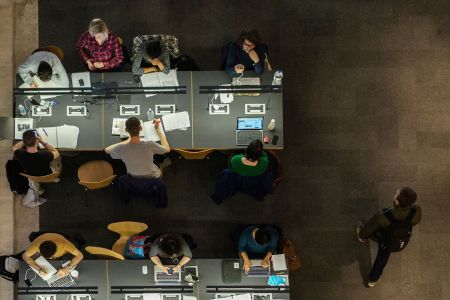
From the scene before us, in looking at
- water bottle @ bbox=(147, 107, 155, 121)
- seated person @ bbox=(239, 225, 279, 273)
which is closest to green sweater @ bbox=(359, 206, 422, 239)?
seated person @ bbox=(239, 225, 279, 273)

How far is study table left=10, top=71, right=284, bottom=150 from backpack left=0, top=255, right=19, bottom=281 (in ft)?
5.01

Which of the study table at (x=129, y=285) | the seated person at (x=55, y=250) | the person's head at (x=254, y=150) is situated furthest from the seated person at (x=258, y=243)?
the seated person at (x=55, y=250)

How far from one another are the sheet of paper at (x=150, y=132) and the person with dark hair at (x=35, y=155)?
106 cm

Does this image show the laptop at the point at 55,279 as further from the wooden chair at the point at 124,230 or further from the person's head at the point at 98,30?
the person's head at the point at 98,30

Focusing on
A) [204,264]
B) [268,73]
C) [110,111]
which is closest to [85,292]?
[204,264]

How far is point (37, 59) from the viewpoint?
19.3 feet

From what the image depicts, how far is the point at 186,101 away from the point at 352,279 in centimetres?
319

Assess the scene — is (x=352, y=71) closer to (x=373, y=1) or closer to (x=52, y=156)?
(x=373, y=1)

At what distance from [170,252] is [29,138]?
6.55ft

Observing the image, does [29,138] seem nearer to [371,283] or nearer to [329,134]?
[329,134]

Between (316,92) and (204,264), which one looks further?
(316,92)

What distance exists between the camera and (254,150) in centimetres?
511

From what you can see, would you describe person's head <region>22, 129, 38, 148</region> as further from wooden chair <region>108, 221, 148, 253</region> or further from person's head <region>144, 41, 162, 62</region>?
person's head <region>144, 41, 162, 62</region>

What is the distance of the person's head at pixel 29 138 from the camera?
521cm
